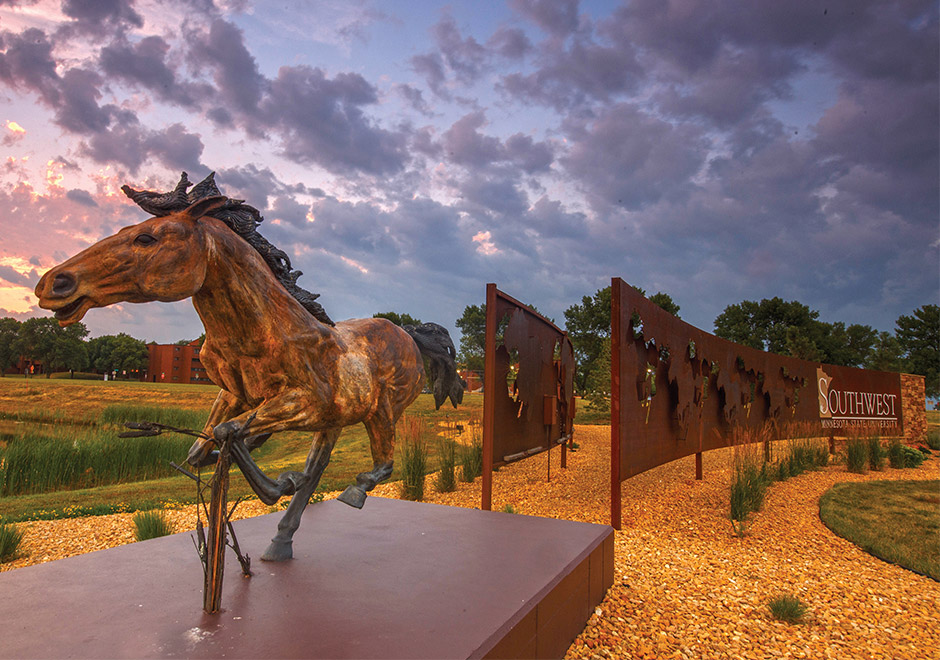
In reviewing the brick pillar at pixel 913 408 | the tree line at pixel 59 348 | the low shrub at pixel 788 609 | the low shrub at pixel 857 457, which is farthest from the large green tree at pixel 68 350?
the brick pillar at pixel 913 408

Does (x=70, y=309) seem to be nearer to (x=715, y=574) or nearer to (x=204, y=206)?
(x=204, y=206)

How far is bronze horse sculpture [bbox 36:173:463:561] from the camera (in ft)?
6.75

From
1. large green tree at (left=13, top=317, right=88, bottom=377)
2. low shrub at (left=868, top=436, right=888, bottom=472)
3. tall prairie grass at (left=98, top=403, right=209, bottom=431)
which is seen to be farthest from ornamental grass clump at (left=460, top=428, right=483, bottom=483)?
large green tree at (left=13, top=317, right=88, bottom=377)

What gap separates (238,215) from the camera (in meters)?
2.57

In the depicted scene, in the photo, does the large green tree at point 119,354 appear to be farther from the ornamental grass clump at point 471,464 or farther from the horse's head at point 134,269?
the horse's head at point 134,269

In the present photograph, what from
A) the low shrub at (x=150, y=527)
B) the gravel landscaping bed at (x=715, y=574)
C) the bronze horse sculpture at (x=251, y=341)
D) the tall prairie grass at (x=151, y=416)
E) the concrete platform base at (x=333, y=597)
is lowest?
the gravel landscaping bed at (x=715, y=574)

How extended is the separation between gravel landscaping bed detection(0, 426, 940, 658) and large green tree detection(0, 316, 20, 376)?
12.8 meters

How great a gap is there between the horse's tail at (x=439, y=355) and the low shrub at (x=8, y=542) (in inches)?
170

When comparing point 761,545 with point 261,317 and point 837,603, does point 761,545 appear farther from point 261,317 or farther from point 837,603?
point 261,317

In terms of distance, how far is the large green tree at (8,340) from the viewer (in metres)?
14.8

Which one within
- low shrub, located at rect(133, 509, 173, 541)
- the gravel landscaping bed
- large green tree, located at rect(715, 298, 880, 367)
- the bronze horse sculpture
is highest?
large green tree, located at rect(715, 298, 880, 367)

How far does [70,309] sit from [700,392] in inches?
332

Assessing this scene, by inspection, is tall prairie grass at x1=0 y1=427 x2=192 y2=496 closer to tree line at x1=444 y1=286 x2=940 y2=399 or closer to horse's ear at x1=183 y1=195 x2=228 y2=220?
horse's ear at x1=183 y1=195 x2=228 y2=220

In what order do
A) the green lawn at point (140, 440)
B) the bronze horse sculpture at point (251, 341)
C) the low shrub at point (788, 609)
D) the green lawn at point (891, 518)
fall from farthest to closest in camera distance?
the green lawn at point (140, 440) → the green lawn at point (891, 518) → the low shrub at point (788, 609) → the bronze horse sculpture at point (251, 341)
